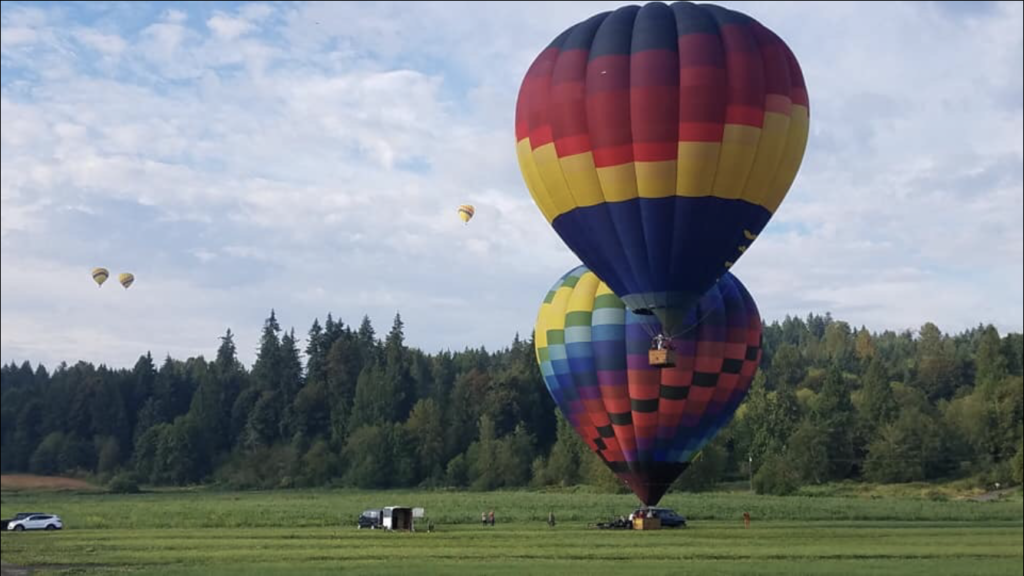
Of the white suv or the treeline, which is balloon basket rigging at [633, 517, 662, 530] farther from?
the treeline

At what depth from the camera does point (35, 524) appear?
3600 cm

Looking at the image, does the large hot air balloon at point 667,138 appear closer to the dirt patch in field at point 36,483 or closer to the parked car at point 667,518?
the parked car at point 667,518

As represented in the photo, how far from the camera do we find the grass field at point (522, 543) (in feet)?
68.9

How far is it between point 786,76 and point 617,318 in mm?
9821

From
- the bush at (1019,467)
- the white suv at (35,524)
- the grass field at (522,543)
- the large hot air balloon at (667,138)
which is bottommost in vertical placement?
the grass field at (522,543)

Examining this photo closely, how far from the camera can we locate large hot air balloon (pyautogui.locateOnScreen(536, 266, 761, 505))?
1207 inches

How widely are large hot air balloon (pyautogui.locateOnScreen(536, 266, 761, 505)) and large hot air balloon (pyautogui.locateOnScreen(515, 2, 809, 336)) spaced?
17.7ft

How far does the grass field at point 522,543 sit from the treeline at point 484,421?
477 inches

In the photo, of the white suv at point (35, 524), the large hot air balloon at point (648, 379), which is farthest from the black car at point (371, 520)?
the white suv at point (35, 524)

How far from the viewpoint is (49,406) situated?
19.2 m

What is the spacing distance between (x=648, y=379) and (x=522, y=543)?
609 centimetres

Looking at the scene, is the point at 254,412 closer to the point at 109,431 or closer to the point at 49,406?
the point at 109,431

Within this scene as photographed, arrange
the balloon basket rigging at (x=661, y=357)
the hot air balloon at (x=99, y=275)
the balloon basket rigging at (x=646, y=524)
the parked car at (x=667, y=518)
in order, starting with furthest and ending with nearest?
1. the hot air balloon at (x=99, y=275)
2. the parked car at (x=667, y=518)
3. the balloon basket rigging at (x=646, y=524)
4. the balloon basket rigging at (x=661, y=357)

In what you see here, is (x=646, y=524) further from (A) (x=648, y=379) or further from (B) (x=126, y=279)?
(B) (x=126, y=279)
